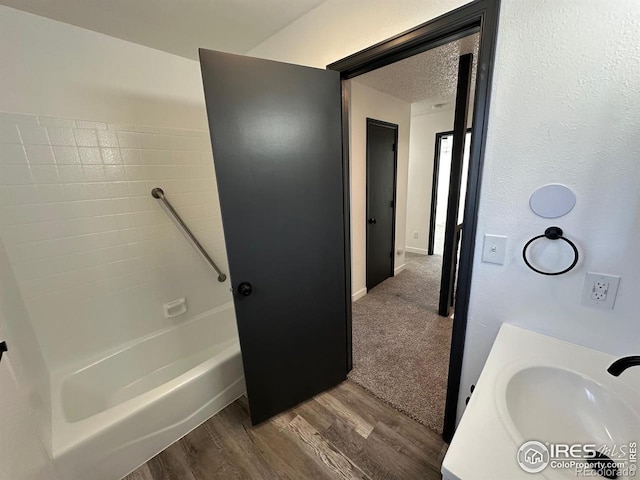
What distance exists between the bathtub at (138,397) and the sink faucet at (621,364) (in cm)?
172

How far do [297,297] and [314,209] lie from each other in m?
0.53

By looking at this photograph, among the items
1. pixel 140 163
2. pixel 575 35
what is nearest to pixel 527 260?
pixel 575 35

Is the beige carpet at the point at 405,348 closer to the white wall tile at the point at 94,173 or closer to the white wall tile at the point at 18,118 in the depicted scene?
the white wall tile at the point at 94,173

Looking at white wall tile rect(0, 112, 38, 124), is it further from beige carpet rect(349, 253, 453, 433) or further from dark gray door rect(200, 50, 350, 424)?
beige carpet rect(349, 253, 453, 433)

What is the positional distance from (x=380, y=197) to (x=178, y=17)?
8.08 feet

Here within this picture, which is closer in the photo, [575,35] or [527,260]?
[575,35]

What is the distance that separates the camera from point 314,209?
4.78 feet

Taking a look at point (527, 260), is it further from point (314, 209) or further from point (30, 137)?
point (30, 137)

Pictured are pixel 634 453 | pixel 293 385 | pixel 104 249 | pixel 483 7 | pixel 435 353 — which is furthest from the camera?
pixel 435 353

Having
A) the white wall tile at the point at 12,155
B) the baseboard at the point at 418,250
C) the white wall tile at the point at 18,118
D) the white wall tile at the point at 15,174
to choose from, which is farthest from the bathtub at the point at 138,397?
the baseboard at the point at 418,250

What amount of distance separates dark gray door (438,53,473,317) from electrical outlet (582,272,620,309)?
1031mm

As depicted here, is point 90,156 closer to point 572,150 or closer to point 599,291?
point 572,150

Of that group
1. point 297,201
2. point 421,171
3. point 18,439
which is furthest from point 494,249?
point 421,171

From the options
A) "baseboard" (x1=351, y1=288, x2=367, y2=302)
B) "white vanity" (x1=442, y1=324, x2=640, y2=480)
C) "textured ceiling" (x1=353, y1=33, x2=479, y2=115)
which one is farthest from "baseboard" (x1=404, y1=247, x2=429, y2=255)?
"white vanity" (x1=442, y1=324, x2=640, y2=480)
